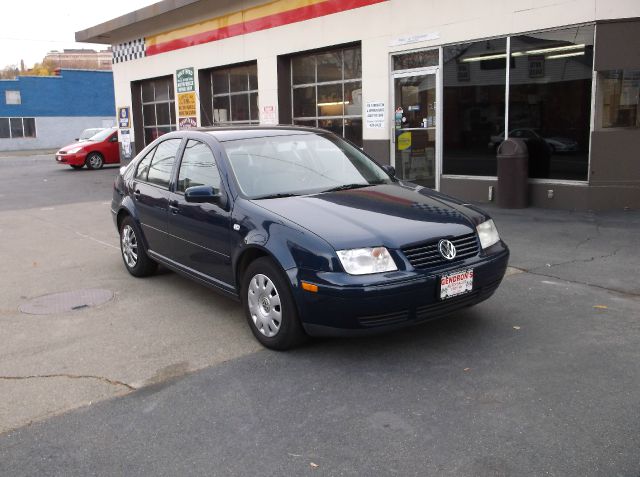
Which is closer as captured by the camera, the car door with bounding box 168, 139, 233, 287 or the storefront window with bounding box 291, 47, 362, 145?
the car door with bounding box 168, 139, 233, 287

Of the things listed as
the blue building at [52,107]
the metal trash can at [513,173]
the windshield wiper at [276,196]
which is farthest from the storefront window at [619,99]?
the blue building at [52,107]

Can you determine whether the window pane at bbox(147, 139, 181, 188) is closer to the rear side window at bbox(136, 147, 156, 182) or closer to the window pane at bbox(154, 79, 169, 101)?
the rear side window at bbox(136, 147, 156, 182)

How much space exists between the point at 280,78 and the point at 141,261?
933cm

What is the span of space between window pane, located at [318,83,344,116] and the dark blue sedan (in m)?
8.28

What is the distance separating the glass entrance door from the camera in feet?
39.5

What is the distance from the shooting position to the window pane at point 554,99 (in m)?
9.84

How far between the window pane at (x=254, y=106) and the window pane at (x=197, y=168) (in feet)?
35.0

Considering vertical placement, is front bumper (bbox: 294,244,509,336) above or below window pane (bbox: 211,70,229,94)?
below

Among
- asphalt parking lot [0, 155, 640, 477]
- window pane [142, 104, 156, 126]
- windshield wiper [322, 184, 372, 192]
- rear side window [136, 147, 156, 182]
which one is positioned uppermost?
window pane [142, 104, 156, 126]

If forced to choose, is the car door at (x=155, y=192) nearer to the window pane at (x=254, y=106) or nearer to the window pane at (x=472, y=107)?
the window pane at (x=472, y=107)

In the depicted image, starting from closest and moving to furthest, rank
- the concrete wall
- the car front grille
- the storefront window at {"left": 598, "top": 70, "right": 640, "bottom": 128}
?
the car front grille < the storefront window at {"left": 598, "top": 70, "right": 640, "bottom": 128} < the concrete wall

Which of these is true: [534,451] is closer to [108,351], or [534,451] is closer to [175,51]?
[108,351]

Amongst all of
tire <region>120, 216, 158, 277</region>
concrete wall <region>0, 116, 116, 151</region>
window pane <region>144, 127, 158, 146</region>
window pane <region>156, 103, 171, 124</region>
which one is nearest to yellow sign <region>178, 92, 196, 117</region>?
window pane <region>156, 103, 171, 124</region>

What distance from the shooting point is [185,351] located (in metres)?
4.73
